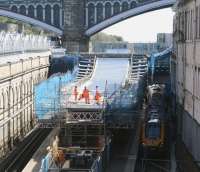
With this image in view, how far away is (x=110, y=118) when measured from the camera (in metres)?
22.8

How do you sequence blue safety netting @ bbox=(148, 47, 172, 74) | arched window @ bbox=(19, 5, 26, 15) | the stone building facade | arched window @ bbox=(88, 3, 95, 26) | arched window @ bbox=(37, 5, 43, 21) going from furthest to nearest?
arched window @ bbox=(19, 5, 26, 15)
arched window @ bbox=(37, 5, 43, 21)
arched window @ bbox=(88, 3, 95, 26)
blue safety netting @ bbox=(148, 47, 172, 74)
the stone building facade

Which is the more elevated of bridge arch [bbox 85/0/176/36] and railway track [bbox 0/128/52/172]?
bridge arch [bbox 85/0/176/36]

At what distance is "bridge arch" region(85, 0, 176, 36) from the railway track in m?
32.2

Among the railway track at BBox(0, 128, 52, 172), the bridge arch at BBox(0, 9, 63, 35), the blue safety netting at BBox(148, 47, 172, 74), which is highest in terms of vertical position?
the bridge arch at BBox(0, 9, 63, 35)

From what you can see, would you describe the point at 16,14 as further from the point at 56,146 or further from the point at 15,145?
the point at 56,146

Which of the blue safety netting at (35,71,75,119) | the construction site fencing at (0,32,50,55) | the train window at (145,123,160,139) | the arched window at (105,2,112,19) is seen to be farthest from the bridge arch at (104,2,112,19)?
the train window at (145,123,160,139)

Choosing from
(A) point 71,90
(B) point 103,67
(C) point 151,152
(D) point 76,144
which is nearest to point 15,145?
(A) point 71,90

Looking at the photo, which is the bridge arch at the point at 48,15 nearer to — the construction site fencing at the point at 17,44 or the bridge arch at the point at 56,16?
the bridge arch at the point at 56,16

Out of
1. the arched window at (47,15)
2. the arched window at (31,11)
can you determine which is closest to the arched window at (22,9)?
the arched window at (31,11)

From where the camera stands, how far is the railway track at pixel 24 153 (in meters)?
23.0

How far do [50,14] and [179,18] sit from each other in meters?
36.9

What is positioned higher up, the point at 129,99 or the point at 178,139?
the point at 129,99

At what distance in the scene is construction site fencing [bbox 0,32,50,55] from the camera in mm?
27684

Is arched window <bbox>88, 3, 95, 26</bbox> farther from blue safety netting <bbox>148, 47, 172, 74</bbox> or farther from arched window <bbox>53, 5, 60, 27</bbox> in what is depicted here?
blue safety netting <bbox>148, 47, 172, 74</bbox>
